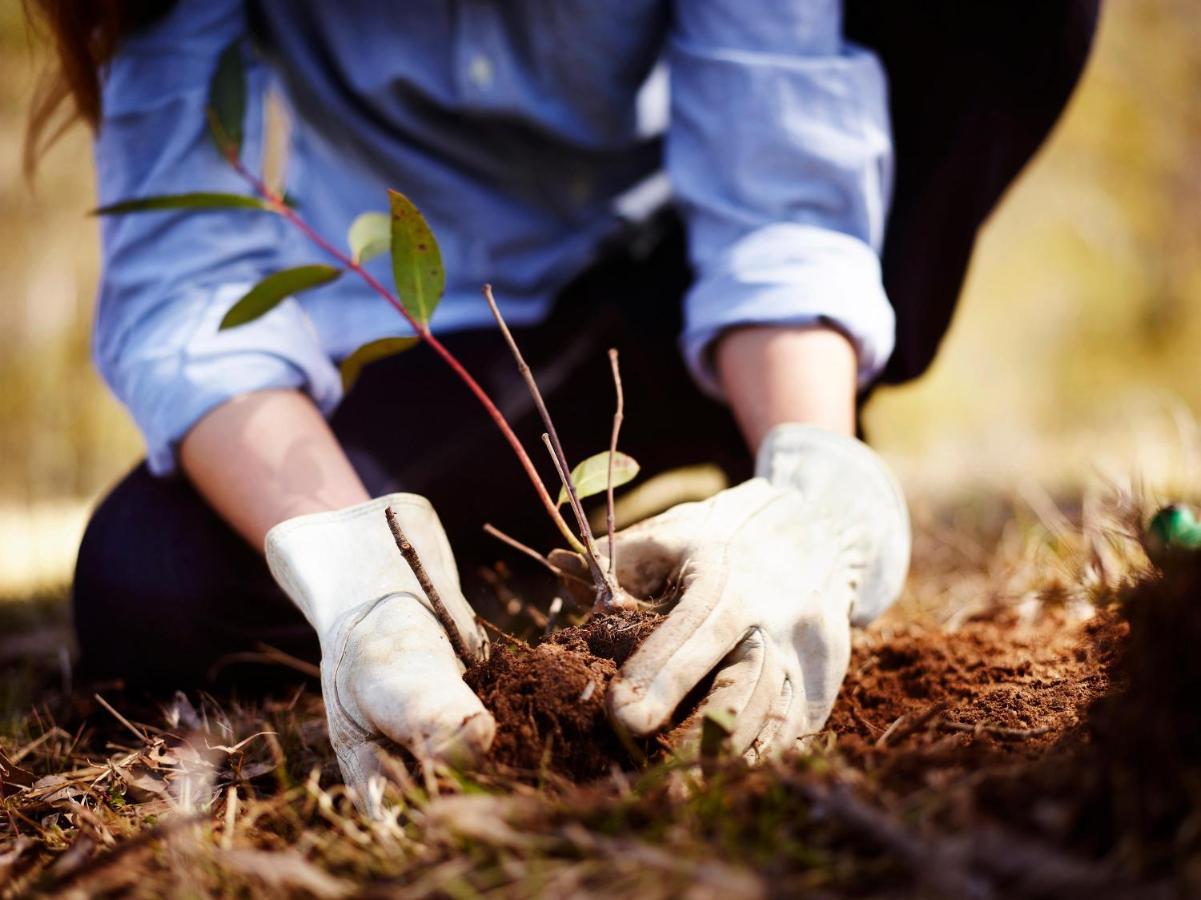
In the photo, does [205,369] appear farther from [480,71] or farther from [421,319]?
[480,71]

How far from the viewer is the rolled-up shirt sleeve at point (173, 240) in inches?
52.1

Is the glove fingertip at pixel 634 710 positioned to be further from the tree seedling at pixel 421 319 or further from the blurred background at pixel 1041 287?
the blurred background at pixel 1041 287

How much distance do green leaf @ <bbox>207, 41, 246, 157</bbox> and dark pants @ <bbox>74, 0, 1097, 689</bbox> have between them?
49 centimetres

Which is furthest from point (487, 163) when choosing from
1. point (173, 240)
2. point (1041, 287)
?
point (1041, 287)

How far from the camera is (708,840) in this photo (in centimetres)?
67

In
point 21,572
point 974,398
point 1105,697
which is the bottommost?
point 974,398

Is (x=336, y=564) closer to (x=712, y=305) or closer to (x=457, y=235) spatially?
(x=712, y=305)

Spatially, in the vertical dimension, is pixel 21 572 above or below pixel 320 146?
below

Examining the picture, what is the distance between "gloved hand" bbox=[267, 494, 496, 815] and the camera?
Result: 81cm

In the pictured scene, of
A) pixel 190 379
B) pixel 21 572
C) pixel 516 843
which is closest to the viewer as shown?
pixel 516 843

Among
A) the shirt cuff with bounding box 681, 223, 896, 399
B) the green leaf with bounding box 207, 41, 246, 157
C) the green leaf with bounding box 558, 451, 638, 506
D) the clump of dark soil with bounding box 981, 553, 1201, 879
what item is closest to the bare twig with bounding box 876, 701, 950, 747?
the clump of dark soil with bounding box 981, 553, 1201, 879

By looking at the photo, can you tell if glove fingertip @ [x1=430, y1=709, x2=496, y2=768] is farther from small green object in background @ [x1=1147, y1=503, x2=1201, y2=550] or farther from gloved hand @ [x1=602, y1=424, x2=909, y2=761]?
small green object in background @ [x1=1147, y1=503, x2=1201, y2=550]

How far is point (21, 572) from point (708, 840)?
2.99 m

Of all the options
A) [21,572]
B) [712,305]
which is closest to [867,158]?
[712,305]
